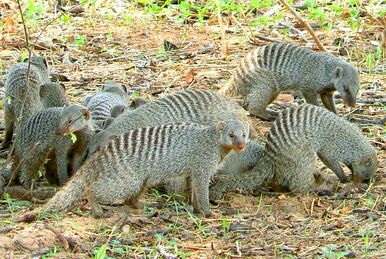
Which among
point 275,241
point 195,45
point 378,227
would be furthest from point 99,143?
point 195,45

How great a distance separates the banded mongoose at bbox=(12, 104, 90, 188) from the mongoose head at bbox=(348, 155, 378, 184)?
5.45 ft

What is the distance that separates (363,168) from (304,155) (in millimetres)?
385

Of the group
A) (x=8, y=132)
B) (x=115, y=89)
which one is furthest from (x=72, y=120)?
(x=115, y=89)

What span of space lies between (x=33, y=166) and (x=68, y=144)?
10.1 inches

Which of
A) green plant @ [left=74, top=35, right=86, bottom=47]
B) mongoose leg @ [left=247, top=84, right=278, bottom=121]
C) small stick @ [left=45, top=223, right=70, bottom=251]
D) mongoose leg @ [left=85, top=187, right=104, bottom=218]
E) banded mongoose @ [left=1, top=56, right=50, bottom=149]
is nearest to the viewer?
small stick @ [left=45, top=223, right=70, bottom=251]

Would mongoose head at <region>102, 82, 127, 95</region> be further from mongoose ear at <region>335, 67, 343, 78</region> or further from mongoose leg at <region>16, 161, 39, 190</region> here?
mongoose ear at <region>335, 67, 343, 78</region>

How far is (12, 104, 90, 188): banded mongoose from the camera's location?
528cm

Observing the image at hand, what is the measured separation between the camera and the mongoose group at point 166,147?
4941 millimetres

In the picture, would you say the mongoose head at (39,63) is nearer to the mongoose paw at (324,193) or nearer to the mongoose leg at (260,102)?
the mongoose leg at (260,102)

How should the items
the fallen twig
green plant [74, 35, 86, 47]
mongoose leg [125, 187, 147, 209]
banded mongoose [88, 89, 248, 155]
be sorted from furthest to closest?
green plant [74, 35, 86, 47]
banded mongoose [88, 89, 248, 155]
mongoose leg [125, 187, 147, 209]
the fallen twig

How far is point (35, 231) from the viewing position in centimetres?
444

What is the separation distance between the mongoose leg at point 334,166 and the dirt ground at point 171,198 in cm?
5

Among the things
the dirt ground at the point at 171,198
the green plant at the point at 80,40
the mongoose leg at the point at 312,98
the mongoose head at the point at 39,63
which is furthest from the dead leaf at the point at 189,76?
the green plant at the point at 80,40

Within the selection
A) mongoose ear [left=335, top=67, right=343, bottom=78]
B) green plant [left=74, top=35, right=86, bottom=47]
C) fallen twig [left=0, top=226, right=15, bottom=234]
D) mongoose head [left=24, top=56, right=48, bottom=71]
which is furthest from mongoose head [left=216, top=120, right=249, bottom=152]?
green plant [left=74, top=35, right=86, bottom=47]
